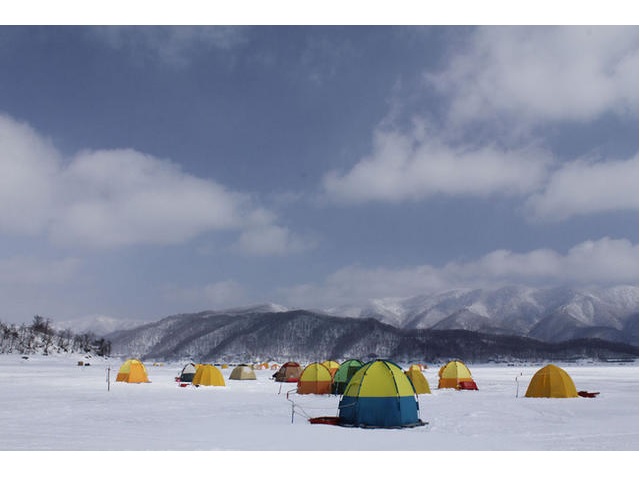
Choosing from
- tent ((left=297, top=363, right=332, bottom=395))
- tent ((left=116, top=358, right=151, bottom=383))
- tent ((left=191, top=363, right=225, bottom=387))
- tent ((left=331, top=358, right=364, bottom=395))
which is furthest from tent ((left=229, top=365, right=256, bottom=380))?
tent ((left=331, top=358, right=364, bottom=395))

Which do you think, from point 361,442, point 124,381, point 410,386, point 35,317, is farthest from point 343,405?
point 35,317

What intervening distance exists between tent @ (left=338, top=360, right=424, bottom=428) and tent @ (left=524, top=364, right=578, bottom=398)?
1363 cm

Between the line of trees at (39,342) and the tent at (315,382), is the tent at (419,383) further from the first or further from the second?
the line of trees at (39,342)

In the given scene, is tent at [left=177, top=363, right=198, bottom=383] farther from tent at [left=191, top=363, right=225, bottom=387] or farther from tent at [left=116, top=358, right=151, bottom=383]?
tent at [left=191, top=363, right=225, bottom=387]

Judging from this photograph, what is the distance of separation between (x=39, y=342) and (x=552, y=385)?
134429mm

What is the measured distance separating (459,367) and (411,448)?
1052 inches

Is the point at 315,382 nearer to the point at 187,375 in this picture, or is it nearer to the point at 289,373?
the point at 289,373

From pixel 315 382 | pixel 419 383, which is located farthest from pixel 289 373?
pixel 419 383

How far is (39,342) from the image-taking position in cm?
13550

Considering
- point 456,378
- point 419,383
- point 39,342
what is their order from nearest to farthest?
1. point 419,383
2. point 456,378
3. point 39,342

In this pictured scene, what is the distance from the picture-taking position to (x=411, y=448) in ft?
44.4

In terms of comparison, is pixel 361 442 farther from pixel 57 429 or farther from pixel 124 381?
pixel 124 381

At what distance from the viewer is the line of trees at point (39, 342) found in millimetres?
124875

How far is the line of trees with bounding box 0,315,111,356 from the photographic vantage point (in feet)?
410
